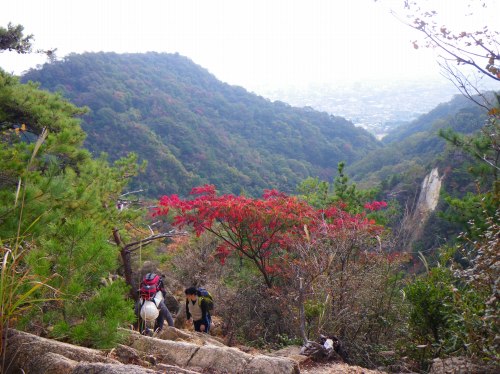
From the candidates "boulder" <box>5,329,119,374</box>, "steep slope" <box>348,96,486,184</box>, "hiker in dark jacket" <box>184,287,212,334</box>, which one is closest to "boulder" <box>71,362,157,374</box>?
"boulder" <box>5,329,119,374</box>

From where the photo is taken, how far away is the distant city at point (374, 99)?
2825 inches

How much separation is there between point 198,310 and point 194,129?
3736 centimetres

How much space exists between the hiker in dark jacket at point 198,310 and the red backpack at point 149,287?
96 cm

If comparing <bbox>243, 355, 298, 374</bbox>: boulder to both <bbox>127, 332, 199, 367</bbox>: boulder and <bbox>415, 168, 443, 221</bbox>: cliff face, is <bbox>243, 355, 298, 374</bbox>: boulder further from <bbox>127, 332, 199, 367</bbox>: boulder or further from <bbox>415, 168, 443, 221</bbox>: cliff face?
<bbox>415, 168, 443, 221</bbox>: cliff face

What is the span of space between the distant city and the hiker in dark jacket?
59.8 metres

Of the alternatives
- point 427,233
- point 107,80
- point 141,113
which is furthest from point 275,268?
point 107,80

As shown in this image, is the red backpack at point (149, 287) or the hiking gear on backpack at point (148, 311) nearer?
the hiking gear on backpack at point (148, 311)

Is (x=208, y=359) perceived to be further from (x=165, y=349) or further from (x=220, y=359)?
(x=165, y=349)

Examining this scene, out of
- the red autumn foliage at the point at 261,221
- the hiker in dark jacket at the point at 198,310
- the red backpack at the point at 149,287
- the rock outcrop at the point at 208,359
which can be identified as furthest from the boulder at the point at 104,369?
the red autumn foliage at the point at 261,221

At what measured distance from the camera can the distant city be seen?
2825 inches

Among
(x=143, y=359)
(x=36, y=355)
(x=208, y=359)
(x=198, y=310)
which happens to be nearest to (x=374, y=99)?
(x=198, y=310)

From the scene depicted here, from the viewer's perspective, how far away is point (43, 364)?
2.19 meters

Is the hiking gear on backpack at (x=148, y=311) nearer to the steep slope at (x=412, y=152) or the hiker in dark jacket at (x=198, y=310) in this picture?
the hiker in dark jacket at (x=198, y=310)

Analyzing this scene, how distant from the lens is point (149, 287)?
504 centimetres
